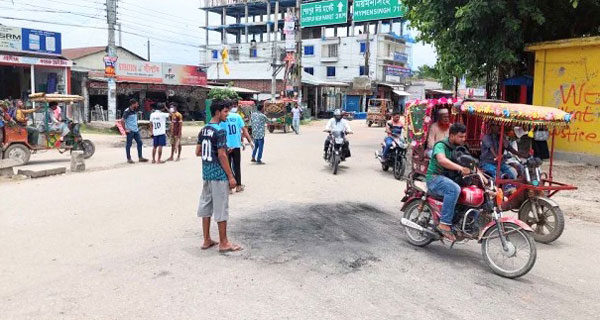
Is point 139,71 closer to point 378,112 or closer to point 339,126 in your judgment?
point 378,112

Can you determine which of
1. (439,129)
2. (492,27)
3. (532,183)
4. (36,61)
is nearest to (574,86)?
(492,27)

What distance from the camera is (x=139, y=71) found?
33188 millimetres

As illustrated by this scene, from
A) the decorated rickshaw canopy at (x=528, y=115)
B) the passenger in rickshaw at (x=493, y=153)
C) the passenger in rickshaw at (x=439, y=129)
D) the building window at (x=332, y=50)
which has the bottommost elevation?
the passenger in rickshaw at (x=493, y=153)

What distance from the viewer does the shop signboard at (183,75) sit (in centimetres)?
3541

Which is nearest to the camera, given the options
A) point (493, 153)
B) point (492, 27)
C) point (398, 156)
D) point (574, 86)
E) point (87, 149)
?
point (493, 153)

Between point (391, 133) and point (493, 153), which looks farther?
point (391, 133)

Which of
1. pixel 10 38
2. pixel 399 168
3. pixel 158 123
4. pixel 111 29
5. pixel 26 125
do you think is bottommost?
pixel 399 168

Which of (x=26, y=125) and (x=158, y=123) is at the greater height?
(x=158, y=123)

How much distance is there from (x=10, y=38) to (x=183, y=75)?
41.8 feet

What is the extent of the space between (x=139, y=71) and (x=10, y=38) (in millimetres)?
8602

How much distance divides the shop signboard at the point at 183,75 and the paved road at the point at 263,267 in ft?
90.5

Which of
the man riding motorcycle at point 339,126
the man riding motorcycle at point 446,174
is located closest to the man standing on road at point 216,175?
the man riding motorcycle at point 446,174

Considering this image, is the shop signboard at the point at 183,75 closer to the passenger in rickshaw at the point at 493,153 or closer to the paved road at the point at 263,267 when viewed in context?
the paved road at the point at 263,267

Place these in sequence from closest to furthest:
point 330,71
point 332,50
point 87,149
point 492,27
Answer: point 492,27, point 87,149, point 330,71, point 332,50
